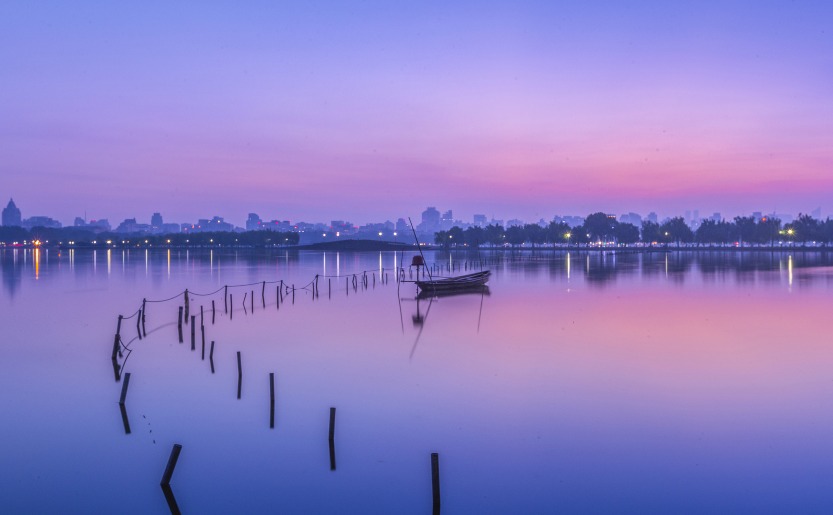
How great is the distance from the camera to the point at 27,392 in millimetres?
21000

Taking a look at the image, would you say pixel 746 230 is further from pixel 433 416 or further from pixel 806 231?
pixel 433 416

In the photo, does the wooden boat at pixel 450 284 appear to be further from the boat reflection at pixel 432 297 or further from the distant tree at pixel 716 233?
the distant tree at pixel 716 233

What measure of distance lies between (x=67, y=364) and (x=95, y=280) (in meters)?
51.5

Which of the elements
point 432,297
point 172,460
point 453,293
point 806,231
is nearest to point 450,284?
point 453,293

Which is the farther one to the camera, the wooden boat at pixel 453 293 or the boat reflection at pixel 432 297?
the wooden boat at pixel 453 293

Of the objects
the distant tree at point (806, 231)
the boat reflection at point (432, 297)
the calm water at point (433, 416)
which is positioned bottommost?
the calm water at point (433, 416)

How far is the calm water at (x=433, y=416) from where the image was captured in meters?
13.0

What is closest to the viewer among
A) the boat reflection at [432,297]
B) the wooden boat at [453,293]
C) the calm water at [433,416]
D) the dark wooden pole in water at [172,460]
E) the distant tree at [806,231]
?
the dark wooden pole in water at [172,460]

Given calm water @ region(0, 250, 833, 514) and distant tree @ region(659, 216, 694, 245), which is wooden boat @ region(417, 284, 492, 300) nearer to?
calm water @ region(0, 250, 833, 514)

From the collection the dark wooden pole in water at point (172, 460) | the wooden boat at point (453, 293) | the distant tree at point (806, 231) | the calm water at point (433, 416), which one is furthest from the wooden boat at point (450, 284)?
the distant tree at point (806, 231)

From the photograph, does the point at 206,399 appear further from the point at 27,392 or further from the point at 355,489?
the point at 355,489

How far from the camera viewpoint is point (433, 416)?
17859mm

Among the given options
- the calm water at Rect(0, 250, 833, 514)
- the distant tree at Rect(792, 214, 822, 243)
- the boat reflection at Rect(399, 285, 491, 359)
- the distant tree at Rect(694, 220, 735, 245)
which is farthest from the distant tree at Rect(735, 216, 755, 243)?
the calm water at Rect(0, 250, 833, 514)

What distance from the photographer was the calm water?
42.8 ft
